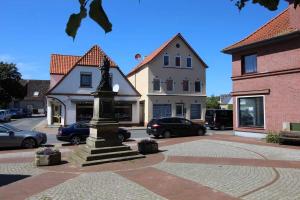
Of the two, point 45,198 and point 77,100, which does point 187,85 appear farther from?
point 45,198

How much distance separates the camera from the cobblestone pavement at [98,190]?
26.9ft

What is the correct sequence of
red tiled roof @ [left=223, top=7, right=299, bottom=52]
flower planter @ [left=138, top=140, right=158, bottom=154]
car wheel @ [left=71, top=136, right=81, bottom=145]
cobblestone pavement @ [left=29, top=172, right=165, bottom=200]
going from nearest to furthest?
cobblestone pavement @ [left=29, top=172, right=165, bottom=200] < flower planter @ [left=138, top=140, right=158, bottom=154] < red tiled roof @ [left=223, top=7, right=299, bottom=52] < car wheel @ [left=71, top=136, right=81, bottom=145]

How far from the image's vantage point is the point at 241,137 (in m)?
22.7

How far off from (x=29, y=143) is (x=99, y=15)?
60.5 feet

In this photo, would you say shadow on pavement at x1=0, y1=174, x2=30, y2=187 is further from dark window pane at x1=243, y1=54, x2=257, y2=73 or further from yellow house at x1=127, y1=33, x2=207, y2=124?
yellow house at x1=127, y1=33, x2=207, y2=124

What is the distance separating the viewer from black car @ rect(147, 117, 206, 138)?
24.5 meters

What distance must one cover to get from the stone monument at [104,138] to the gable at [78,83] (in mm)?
20641

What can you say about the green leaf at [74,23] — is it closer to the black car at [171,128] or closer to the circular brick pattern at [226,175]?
the circular brick pattern at [226,175]

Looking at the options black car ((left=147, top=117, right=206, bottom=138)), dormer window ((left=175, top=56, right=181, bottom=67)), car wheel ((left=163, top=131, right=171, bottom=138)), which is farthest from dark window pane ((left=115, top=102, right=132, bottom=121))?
car wheel ((left=163, top=131, right=171, bottom=138))

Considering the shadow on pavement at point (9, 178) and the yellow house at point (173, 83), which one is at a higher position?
the yellow house at point (173, 83)

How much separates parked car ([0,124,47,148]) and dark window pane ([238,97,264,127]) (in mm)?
13317

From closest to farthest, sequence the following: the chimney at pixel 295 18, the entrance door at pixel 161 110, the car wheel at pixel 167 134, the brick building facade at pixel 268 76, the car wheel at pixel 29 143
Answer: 1. the car wheel at pixel 29 143
2. the brick building facade at pixel 268 76
3. the chimney at pixel 295 18
4. the car wheel at pixel 167 134
5. the entrance door at pixel 161 110

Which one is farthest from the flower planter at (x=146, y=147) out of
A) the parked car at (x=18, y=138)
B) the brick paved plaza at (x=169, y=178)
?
the parked car at (x=18, y=138)

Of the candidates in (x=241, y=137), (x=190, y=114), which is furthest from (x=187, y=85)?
(x=241, y=137)
